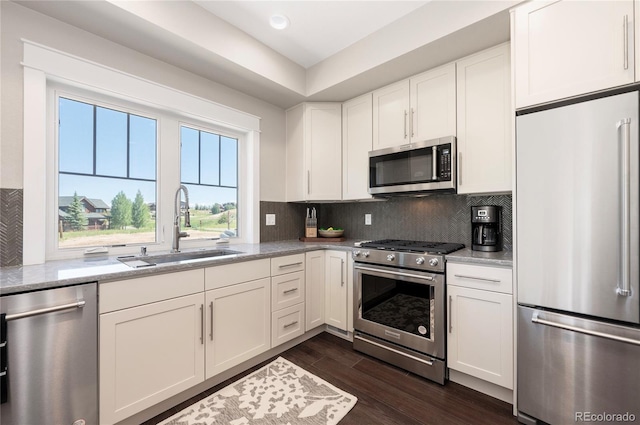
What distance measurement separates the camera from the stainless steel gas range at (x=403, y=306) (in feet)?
6.31

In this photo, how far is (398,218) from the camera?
2.83 meters

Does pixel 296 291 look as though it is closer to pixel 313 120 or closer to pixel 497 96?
pixel 313 120

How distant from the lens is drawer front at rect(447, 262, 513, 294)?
1674 mm

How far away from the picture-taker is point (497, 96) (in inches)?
76.9

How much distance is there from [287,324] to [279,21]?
247cm

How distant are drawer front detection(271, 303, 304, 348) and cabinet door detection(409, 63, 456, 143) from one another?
186 cm

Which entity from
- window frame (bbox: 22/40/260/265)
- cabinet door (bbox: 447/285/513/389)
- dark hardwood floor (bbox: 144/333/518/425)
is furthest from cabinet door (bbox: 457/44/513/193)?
window frame (bbox: 22/40/260/265)

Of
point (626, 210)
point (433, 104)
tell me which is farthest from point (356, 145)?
point (626, 210)

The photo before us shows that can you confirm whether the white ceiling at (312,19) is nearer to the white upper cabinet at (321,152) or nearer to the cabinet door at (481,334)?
the white upper cabinet at (321,152)

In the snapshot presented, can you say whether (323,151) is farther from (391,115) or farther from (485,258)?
(485,258)

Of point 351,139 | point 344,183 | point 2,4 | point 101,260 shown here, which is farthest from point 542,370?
point 2,4

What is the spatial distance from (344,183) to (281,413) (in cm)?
207

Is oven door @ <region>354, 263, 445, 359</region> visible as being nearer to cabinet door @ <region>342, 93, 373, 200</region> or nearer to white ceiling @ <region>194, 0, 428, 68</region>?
cabinet door @ <region>342, 93, 373, 200</region>

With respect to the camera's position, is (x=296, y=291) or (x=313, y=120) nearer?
(x=296, y=291)
